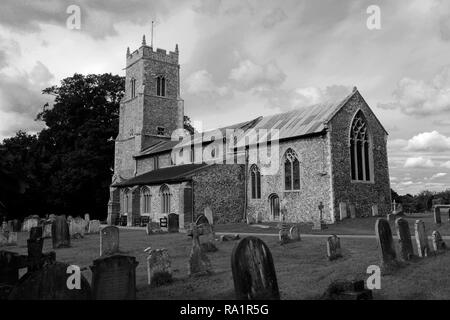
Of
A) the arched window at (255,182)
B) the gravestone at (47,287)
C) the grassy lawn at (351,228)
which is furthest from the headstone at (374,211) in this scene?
the gravestone at (47,287)

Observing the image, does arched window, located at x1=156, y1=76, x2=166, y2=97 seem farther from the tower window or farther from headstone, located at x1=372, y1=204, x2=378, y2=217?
headstone, located at x1=372, y1=204, x2=378, y2=217

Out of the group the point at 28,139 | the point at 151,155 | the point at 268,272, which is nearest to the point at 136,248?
the point at 268,272

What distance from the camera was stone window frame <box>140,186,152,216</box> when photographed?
2709 cm

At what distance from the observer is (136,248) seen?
13625 mm

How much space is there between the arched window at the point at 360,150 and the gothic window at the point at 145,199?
14066 millimetres

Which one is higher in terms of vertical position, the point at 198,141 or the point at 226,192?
the point at 198,141

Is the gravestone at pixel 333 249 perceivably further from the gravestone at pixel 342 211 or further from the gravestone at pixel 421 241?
the gravestone at pixel 342 211

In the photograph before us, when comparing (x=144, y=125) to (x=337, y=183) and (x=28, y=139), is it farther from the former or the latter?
(x=337, y=183)

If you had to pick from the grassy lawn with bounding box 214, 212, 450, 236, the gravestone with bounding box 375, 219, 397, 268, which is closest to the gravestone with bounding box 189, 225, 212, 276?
the gravestone with bounding box 375, 219, 397, 268

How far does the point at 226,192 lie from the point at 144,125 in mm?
16259

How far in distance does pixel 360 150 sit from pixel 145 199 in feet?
50.1

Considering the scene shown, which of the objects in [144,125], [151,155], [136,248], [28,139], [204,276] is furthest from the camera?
[28,139]

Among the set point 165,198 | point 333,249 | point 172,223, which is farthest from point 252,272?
point 165,198

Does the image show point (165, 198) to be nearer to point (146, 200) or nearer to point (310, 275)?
point (146, 200)
